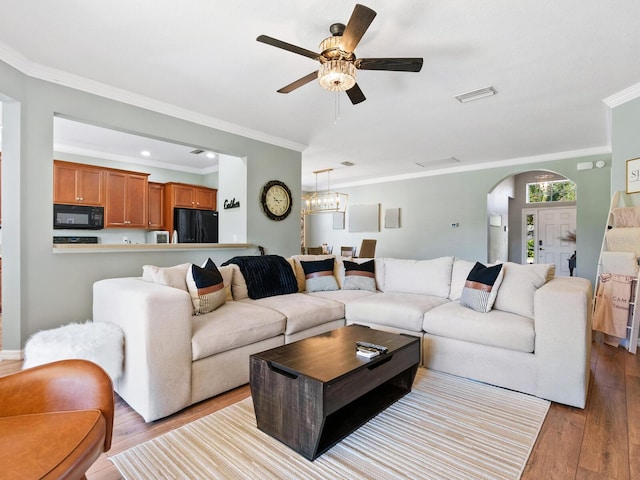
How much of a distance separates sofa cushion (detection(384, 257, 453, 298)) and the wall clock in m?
1.98

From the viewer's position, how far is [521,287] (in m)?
2.64

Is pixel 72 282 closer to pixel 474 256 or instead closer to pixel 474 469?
pixel 474 469

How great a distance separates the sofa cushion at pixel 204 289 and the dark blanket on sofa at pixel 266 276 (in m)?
0.52

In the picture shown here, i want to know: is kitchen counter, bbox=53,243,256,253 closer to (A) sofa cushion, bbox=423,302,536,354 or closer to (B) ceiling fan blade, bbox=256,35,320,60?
(B) ceiling fan blade, bbox=256,35,320,60

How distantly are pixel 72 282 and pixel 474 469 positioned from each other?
3569 mm

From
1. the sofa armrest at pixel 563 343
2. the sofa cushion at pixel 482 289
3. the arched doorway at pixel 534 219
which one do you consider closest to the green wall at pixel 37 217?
the sofa cushion at pixel 482 289

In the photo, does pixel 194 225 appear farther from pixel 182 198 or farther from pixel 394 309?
pixel 394 309

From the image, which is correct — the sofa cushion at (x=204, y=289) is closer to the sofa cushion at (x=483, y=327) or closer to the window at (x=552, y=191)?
the sofa cushion at (x=483, y=327)

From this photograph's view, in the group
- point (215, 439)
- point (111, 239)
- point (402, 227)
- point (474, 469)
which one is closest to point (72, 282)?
point (215, 439)

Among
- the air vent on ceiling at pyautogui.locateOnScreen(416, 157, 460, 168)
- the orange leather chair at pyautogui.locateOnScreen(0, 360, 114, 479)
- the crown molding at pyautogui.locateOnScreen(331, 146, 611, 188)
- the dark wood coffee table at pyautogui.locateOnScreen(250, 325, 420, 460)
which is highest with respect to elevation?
the air vent on ceiling at pyautogui.locateOnScreen(416, 157, 460, 168)

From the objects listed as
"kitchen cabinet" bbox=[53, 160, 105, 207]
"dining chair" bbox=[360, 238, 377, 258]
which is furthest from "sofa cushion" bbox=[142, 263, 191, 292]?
"dining chair" bbox=[360, 238, 377, 258]

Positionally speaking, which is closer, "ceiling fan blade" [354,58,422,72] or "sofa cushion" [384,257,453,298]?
"ceiling fan blade" [354,58,422,72]

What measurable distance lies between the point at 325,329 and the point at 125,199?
4736 mm

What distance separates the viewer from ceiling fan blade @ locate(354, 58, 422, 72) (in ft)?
7.32
